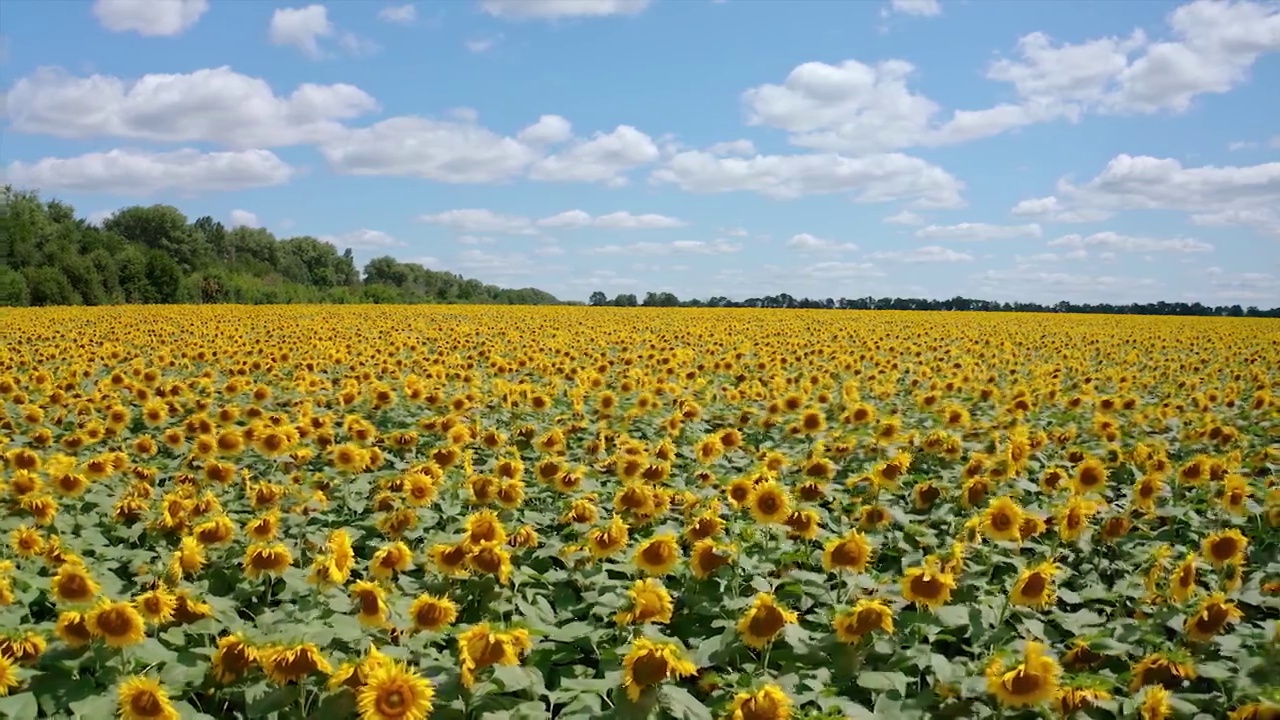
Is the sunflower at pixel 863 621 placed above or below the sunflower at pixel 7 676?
above

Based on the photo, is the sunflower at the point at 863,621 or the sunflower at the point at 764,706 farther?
the sunflower at the point at 863,621

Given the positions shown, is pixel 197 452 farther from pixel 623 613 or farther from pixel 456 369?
pixel 456 369

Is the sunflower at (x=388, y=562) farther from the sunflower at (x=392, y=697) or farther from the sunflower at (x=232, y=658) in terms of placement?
the sunflower at (x=392, y=697)

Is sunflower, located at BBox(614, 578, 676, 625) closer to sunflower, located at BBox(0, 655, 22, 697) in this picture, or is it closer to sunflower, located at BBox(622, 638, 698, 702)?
sunflower, located at BBox(622, 638, 698, 702)

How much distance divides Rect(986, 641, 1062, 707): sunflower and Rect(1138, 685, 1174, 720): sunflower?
0.95ft

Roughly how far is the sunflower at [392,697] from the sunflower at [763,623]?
115cm

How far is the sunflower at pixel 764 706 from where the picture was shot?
264cm

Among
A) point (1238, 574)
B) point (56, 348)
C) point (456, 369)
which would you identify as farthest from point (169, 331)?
point (1238, 574)

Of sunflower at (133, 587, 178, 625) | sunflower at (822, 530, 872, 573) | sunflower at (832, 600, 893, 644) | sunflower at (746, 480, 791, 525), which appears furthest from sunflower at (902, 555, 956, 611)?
sunflower at (133, 587, 178, 625)

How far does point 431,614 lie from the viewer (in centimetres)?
328

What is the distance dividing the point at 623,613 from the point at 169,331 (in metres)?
16.3

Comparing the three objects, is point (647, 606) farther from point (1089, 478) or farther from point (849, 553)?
point (1089, 478)

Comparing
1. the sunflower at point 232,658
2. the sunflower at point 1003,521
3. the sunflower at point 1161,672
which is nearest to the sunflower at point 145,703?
the sunflower at point 232,658

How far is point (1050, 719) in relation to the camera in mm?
2945
